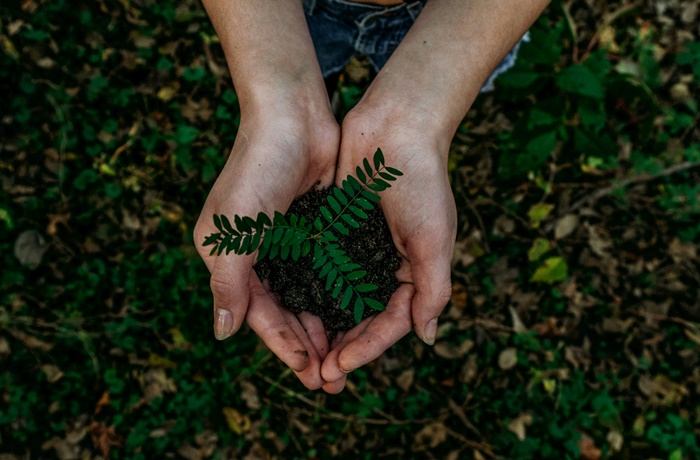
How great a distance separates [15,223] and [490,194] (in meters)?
3.47

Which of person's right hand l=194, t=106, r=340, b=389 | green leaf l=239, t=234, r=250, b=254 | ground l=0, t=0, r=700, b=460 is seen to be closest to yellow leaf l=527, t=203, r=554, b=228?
ground l=0, t=0, r=700, b=460

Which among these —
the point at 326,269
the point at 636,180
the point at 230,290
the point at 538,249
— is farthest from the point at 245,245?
the point at 636,180

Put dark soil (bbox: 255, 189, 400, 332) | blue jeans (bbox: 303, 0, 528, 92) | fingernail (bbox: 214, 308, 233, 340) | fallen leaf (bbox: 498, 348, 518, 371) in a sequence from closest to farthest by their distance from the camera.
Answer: fingernail (bbox: 214, 308, 233, 340)
dark soil (bbox: 255, 189, 400, 332)
blue jeans (bbox: 303, 0, 528, 92)
fallen leaf (bbox: 498, 348, 518, 371)

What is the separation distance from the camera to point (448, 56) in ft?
8.95

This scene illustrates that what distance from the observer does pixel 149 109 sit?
4293mm

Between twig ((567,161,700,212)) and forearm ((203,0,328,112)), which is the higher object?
forearm ((203,0,328,112))

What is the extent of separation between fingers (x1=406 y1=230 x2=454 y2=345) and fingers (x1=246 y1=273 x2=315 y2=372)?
1.85 feet

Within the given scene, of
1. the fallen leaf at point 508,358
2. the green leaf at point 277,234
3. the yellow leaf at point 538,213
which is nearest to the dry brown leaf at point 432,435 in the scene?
the fallen leaf at point 508,358

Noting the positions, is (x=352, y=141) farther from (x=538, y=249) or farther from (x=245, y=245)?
(x=538, y=249)

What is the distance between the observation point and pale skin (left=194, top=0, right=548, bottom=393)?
2.56m

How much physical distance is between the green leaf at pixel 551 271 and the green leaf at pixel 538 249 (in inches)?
2.9

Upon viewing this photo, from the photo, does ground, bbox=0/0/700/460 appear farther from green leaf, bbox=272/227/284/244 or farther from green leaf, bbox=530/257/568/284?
green leaf, bbox=272/227/284/244

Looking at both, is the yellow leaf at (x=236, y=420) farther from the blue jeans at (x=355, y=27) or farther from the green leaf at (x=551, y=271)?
the blue jeans at (x=355, y=27)

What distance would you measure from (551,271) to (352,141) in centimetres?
207
